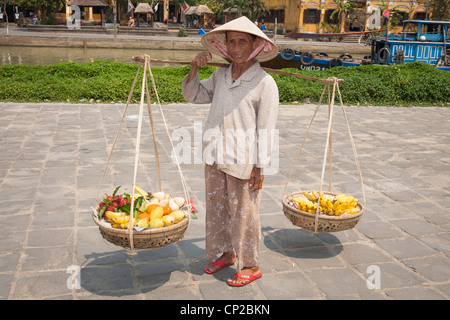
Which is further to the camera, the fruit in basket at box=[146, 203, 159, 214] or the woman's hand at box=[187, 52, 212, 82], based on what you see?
the fruit in basket at box=[146, 203, 159, 214]

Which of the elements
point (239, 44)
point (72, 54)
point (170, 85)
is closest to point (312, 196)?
point (239, 44)

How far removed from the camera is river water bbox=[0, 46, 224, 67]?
20.4 metres

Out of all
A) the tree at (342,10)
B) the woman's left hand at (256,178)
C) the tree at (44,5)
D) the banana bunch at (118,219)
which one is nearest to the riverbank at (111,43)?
the tree at (44,5)

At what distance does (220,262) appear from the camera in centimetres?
297

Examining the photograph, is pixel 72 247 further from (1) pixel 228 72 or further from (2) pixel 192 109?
(2) pixel 192 109

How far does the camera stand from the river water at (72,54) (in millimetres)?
20364

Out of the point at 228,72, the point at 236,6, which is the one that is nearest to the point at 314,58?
the point at 228,72

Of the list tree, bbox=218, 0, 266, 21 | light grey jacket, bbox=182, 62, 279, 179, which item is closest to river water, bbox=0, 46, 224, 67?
tree, bbox=218, 0, 266, 21

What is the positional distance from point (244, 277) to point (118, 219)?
0.86 metres

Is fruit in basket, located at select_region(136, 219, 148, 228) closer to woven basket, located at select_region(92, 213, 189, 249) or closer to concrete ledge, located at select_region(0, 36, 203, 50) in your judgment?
woven basket, located at select_region(92, 213, 189, 249)

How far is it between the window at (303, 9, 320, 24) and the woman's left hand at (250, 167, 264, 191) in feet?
118

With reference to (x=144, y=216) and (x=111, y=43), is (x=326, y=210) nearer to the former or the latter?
(x=144, y=216)

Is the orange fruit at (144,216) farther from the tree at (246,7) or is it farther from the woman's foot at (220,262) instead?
the tree at (246,7)

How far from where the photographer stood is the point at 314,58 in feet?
48.4
